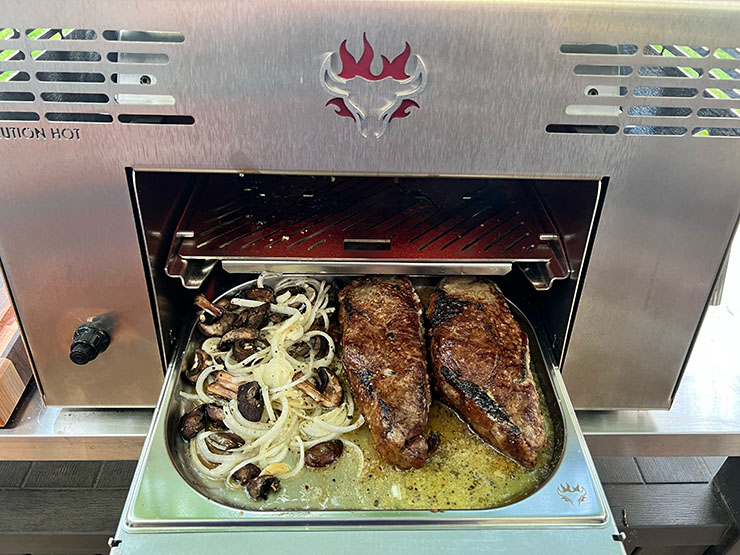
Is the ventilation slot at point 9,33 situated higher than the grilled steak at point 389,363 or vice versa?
the ventilation slot at point 9,33

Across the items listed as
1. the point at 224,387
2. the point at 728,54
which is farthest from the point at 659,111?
the point at 224,387

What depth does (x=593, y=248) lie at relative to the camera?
1.34 meters

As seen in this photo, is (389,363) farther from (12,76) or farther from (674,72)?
(12,76)

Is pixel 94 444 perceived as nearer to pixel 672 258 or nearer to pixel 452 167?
pixel 452 167

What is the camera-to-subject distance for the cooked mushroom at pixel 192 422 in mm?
1369

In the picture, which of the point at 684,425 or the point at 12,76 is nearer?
the point at 12,76

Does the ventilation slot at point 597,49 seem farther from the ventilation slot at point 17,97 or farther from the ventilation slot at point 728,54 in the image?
the ventilation slot at point 17,97

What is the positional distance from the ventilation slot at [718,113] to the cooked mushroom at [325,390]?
985 millimetres

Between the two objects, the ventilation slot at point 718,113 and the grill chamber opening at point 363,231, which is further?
the grill chamber opening at point 363,231

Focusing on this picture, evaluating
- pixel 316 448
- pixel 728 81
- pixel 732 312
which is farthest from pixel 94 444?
pixel 732 312

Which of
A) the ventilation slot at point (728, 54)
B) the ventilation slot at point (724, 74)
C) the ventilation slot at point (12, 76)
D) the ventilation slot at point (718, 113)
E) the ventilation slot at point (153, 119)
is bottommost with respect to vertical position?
the ventilation slot at point (153, 119)

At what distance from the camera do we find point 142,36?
1.17 metres

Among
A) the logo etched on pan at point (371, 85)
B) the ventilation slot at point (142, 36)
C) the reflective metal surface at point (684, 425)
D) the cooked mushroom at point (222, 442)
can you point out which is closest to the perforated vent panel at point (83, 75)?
the ventilation slot at point (142, 36)

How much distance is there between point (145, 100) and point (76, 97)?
0.45ft
